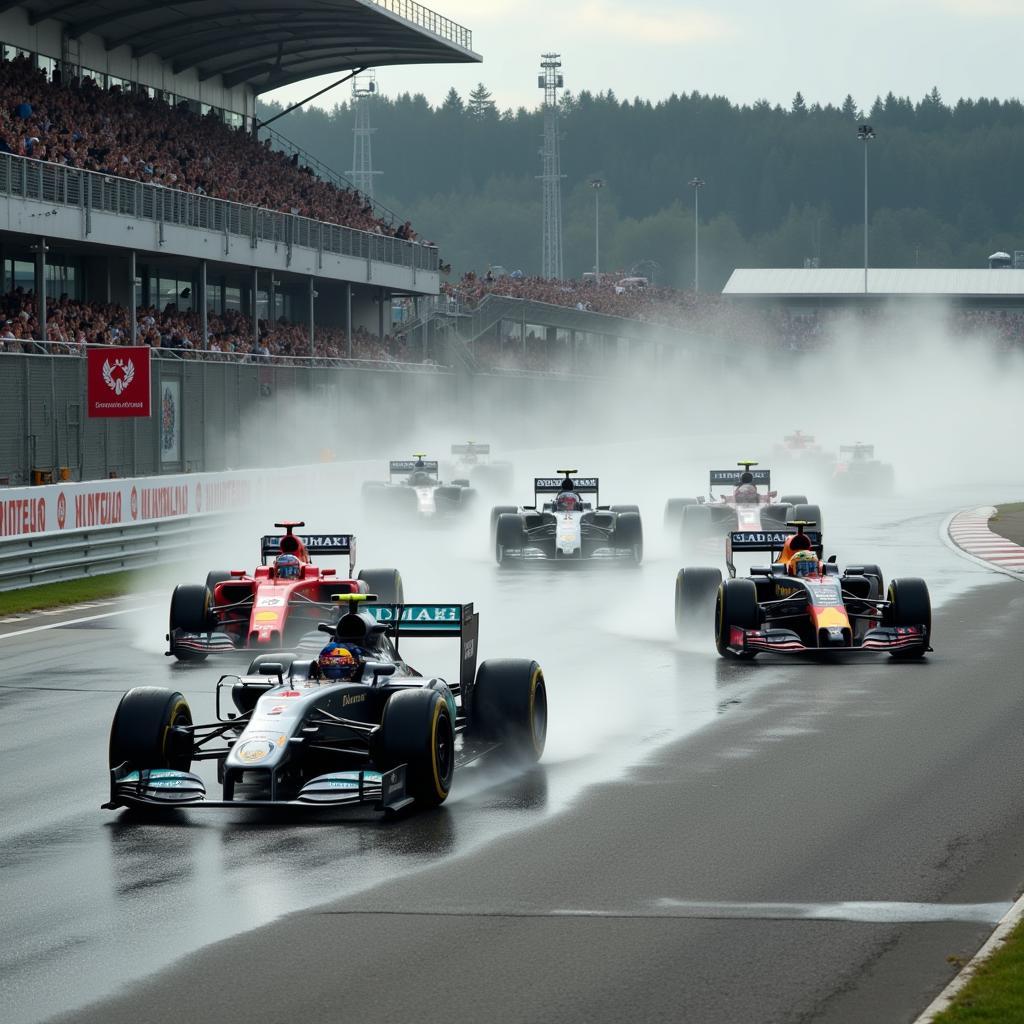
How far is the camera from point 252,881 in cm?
871

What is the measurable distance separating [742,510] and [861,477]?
19.3m

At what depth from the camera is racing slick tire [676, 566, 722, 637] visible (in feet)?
60.0

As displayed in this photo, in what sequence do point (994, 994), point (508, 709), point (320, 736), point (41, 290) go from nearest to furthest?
point (994, 994)
point (320, 736)
point (508, 709)
point (41, 290)

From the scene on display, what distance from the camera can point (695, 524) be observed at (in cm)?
2908

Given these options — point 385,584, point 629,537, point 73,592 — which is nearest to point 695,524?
point 629,537

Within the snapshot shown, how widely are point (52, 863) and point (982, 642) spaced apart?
37.2ft

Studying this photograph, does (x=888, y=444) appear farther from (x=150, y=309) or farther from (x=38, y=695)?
(x=38, y=695)

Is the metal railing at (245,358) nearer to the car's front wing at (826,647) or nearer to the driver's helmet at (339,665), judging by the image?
the car's front wing at (826,647)

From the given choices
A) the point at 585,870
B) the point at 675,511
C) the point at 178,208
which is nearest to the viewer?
the point at 585,870

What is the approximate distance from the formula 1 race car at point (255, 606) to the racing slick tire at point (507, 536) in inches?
349

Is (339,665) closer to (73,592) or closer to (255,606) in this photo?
(255,606)

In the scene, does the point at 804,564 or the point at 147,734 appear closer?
the point at 147,734

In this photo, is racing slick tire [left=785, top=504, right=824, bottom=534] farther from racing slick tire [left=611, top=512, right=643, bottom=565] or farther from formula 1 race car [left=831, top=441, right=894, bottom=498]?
formula 1 race car [left=831, top=441, right=894, bottom=498]

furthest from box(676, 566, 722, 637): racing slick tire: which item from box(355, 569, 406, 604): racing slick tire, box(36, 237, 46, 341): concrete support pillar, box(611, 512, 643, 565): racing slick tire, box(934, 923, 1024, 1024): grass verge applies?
box(36, 237, 46, 341): concrete support pillar
